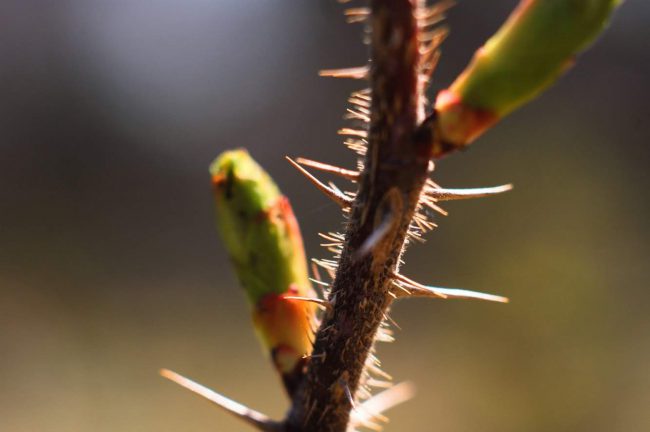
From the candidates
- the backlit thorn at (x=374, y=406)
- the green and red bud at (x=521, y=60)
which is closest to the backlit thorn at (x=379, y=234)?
the green and red bud at (x=521, y=60)

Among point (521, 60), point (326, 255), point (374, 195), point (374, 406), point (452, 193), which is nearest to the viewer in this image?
point (521, 60)

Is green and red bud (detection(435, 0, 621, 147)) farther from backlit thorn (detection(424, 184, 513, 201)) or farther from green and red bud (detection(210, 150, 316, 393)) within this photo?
green and red bud (detection(210, 150, 316, 393))

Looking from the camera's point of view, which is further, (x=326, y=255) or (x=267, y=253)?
(x=326, y=255)

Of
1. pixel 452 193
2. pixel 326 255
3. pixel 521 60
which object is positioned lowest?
pixel 326 255

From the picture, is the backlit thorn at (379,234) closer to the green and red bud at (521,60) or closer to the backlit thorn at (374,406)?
the green and red bud at (521,60)

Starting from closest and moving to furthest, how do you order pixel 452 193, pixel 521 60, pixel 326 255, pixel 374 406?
pixel 521 60 → pixel 452 193 → pixel 374 406 → pixel 326 255

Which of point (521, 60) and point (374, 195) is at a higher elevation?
point (521, 60)

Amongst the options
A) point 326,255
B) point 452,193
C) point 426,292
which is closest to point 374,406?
point 426,292

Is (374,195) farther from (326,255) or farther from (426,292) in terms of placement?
(326,255)
